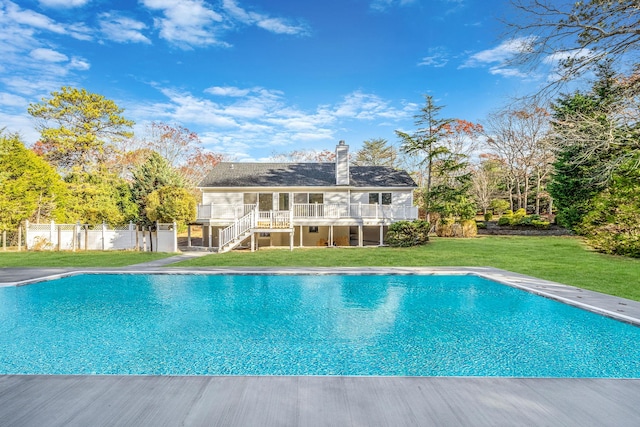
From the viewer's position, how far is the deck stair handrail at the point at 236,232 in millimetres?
17366

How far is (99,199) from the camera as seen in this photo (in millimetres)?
21359

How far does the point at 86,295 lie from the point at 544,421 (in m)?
9.99

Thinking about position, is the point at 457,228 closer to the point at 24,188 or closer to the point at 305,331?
the point at 305,331

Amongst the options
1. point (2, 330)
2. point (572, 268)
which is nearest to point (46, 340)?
point (2, 330)

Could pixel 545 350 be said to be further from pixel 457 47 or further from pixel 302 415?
pixel 457 47

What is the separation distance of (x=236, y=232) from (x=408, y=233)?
925cm

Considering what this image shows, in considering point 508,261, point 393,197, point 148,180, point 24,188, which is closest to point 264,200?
point 148,180

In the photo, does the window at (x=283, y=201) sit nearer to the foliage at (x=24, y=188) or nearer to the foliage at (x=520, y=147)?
the foliage at (x=24, y=188)

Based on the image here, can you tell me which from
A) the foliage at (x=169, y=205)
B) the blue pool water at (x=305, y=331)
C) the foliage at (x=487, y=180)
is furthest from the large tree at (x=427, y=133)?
the blue pool water at (x=305, y=331)

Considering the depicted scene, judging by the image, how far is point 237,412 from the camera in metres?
2.90

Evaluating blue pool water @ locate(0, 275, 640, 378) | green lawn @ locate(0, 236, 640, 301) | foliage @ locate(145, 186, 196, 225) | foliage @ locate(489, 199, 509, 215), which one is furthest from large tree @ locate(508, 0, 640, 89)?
foliage @ locate(489, 199, 509, 215)

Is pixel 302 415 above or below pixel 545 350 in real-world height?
above

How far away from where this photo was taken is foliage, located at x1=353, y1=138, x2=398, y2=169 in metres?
42.0

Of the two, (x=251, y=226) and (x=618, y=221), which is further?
(x=251, y=226)
